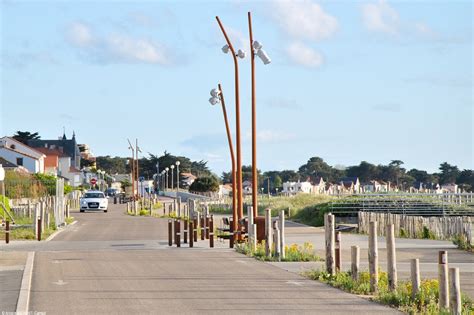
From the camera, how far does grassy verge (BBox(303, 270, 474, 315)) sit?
15363 millimetres

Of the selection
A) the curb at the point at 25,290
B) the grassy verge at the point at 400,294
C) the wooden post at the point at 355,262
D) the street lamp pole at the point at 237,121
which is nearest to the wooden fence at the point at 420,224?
the street lamp pole at the point at 237,121

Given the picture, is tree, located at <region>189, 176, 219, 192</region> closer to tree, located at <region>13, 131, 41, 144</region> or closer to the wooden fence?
tree, located at <region>13, 131, 41, 144</region>

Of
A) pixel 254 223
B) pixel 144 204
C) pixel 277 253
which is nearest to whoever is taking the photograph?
pixel 277 253

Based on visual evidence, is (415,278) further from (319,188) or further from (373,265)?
(319,188)

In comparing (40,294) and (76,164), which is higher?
(76,164)

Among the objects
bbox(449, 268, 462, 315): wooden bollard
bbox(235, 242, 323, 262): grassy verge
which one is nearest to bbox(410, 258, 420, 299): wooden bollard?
bbox(449, 268, 462, 315): wooden bollard

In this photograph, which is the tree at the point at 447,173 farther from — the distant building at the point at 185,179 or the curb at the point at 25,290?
the curb at the point at 25,290

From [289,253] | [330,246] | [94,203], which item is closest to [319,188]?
[94,203]

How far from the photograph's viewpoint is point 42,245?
113 ft

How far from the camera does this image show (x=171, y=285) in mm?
19219

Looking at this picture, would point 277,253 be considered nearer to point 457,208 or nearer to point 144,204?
point 457,208

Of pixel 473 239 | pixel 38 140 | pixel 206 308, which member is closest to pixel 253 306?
pixel 206 308

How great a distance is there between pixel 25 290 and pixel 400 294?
657 cm

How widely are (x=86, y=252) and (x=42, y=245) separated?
4.83 meters
